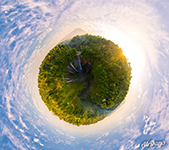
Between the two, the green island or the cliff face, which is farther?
the cliff face

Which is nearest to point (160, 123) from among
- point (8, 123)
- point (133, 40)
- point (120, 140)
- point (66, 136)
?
point (120, 140)
